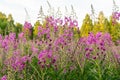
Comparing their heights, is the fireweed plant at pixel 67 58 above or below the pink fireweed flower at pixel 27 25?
below

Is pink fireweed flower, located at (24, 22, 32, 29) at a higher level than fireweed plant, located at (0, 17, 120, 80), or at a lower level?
higher

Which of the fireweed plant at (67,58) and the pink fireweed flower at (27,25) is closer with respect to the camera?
the fireweed plant at (67,58)

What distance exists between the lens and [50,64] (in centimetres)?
562

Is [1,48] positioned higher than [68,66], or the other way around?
[1,48]

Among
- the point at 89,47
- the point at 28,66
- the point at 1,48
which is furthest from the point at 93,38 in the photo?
the point at 1,48

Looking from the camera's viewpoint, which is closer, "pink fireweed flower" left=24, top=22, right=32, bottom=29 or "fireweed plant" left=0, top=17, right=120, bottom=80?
"fireweed plant" left=0, top=17, right=120, bottom=80

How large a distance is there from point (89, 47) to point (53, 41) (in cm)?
70

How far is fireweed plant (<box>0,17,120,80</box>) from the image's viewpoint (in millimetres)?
5398

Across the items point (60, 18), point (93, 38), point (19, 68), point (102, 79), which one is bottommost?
point (102, 79)

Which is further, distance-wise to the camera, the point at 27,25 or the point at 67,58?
the point at 27,25

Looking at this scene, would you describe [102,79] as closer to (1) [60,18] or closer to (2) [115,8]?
(1) [60,18]

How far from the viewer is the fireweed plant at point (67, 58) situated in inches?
213

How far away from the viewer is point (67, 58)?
5.92 meters

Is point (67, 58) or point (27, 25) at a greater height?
point (27, 25)
